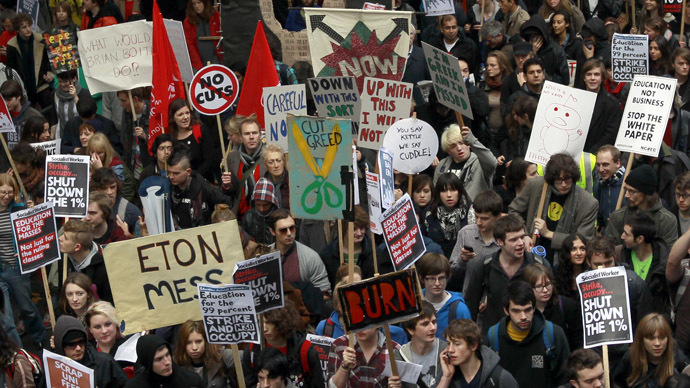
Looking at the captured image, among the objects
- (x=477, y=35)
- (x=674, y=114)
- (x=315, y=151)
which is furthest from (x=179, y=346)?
(x=477, y=35)

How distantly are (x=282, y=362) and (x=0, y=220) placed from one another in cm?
419

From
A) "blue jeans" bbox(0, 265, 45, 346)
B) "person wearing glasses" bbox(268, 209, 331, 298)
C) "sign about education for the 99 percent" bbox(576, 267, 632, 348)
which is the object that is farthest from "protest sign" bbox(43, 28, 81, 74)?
"sign about education for the 99 percent" bbox(576, 267, 632, 348)

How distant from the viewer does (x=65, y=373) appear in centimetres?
960

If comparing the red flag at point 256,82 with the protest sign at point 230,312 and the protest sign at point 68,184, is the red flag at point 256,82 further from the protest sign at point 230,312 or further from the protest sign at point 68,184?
the protest sign at point 230,312

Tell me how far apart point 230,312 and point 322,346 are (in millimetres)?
799

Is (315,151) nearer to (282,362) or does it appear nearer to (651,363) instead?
(282,362)

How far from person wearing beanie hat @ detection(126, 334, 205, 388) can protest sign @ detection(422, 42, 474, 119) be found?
531cm

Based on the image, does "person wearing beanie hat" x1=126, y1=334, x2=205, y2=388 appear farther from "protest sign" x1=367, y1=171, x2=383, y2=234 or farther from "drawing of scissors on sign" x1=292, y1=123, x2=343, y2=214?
"protest sign" x1=367, y1=171, x2=383, y2=234

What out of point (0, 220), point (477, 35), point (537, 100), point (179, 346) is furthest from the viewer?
point (477, 35)

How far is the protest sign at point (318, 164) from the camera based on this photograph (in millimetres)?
Result: 10859

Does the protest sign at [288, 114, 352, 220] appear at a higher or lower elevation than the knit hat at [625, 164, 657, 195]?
higher

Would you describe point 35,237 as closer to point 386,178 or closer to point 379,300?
point 386,178

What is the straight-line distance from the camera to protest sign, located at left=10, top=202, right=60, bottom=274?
37.3 feet

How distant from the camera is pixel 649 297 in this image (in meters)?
10.6
